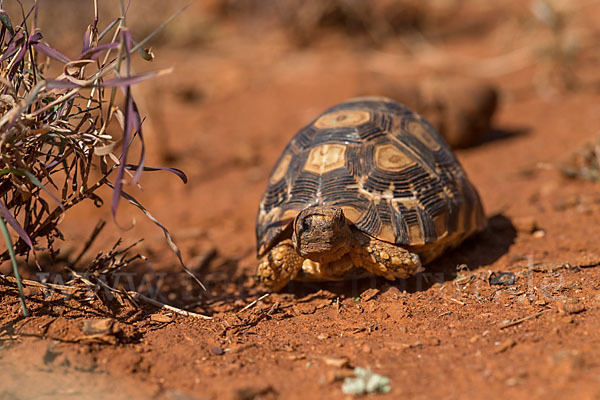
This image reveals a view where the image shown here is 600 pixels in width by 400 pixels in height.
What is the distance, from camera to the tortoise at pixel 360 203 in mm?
3291

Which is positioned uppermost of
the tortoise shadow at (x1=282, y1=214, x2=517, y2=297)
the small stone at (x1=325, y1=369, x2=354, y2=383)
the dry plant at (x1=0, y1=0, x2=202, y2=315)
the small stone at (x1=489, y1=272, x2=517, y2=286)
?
the dry plant at (x1=0, y1=0, x2=202, y2=315)

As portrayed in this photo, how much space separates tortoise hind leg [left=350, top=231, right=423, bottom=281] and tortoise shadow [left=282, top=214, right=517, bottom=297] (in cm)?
17

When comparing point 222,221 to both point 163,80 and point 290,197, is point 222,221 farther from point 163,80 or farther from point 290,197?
point 163,80

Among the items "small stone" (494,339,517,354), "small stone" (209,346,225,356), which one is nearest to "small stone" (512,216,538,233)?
"small stone" (494,339,517,354)

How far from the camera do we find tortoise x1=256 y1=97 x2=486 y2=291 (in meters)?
3.29

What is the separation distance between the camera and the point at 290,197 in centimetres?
359

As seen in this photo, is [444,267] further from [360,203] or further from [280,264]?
[280,264]

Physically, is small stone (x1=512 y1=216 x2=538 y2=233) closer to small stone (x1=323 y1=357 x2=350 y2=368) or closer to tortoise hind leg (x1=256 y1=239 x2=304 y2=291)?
tortoise hind leg (x1=256 y1=239 x2=304 y2=291)

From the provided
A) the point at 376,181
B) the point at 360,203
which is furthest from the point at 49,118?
the point at 376,181

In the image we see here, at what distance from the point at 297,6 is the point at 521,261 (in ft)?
34.9

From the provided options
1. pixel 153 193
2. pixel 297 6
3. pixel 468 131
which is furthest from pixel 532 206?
pixel 297 6

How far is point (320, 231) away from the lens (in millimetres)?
3053

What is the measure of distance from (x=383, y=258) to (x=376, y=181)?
50cm

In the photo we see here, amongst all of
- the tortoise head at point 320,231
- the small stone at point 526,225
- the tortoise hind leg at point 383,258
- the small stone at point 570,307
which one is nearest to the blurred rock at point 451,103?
the small stone at point 526,225
